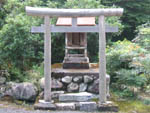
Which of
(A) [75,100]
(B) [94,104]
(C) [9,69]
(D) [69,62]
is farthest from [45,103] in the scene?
(C) [9,69]

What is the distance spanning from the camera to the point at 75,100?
234 inches

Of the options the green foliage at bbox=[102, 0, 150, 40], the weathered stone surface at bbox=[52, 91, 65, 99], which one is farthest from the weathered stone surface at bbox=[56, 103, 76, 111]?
the green foliage at bbox=[102, 0, 150, 40]

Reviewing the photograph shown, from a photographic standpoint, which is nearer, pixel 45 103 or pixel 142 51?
pixel 45 103

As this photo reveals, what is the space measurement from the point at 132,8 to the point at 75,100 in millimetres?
9039

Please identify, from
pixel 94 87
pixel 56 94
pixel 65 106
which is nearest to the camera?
pixel 65 106

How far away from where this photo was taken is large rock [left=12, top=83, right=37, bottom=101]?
21.2 feet

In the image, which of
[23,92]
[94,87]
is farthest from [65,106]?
[23,92]

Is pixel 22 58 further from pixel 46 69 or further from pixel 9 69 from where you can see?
pixel 46 69

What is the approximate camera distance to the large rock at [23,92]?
645 cm

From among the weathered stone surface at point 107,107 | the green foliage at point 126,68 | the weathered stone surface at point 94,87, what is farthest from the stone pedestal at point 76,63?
the weathered stone surface at point 107,107

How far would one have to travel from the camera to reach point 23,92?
6.45 meters

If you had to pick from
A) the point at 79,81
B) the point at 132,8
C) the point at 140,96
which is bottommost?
the point at 140,96

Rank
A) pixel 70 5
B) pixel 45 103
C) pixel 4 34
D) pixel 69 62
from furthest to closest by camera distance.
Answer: pixel 70 5 < pixel 4 34 < pixel 69 62 < pixel 45 103

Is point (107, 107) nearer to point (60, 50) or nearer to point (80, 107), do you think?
point (80, 107)
